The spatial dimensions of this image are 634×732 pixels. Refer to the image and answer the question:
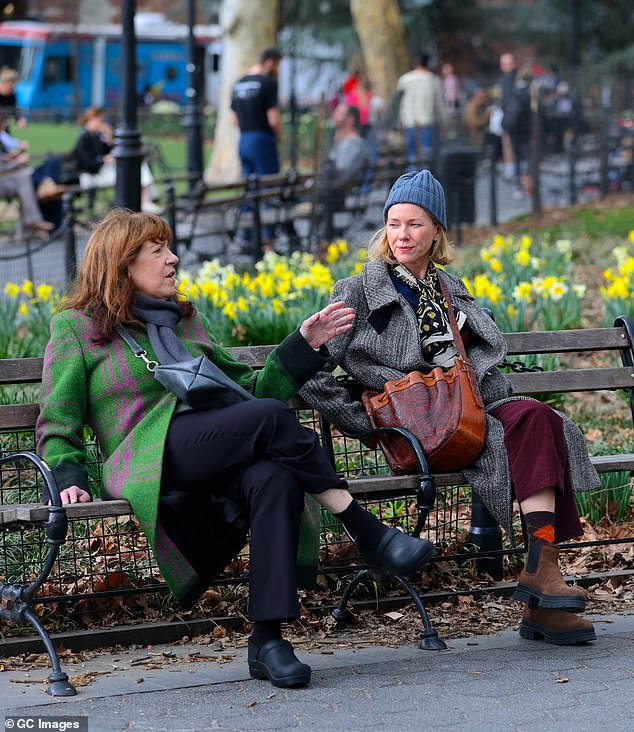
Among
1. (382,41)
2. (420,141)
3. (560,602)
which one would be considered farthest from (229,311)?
(382,41)

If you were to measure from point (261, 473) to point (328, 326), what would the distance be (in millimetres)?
634

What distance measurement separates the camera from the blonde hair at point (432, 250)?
4.59 metres

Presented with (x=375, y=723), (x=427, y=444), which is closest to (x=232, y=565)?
(x=427, y=444)

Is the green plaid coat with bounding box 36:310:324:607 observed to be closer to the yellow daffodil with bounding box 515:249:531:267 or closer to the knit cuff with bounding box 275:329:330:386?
the knit cuff with bounding box 275:329:330:386

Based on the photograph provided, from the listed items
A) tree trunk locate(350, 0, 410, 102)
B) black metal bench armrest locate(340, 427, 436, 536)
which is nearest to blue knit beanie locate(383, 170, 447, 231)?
black metal bench armrest locate(340, 427, 436, 536)

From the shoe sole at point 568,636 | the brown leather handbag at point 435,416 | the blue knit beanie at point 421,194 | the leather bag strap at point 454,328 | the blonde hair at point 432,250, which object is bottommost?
the shoe sole at point 568,636

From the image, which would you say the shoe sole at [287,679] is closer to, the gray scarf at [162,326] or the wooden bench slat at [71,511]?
the wooden bench slat at [71,511]

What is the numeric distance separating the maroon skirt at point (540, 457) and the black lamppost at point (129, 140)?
5.17 meters

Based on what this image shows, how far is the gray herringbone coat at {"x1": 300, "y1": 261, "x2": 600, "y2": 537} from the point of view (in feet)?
13.9

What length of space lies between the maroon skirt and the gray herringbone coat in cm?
4

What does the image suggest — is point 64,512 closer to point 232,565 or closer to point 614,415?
point 232,565

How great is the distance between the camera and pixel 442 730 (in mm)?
3461

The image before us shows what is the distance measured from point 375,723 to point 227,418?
3.27 feet

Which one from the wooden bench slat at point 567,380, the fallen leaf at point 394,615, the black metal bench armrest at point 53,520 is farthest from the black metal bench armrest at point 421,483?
the black metal bench armrest at point 53,520
